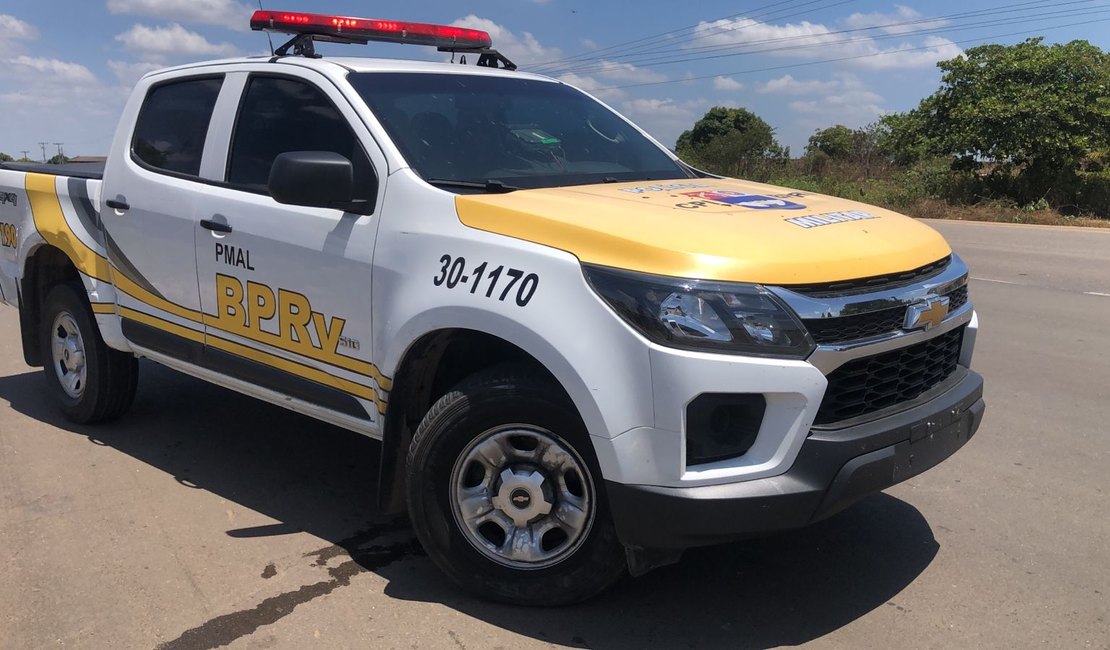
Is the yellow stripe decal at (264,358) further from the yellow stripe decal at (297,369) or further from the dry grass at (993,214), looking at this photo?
the dry grass at (993,214)

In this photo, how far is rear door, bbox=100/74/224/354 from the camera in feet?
14.1

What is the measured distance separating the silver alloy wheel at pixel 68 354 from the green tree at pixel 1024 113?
21555 millimetres

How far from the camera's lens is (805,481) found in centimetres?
275

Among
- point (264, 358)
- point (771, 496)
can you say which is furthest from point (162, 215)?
point (771, 496)

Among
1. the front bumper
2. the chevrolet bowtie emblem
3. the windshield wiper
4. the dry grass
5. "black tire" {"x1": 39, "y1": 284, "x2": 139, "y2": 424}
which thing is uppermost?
the windshield wiper

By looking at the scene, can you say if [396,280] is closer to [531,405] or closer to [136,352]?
[531,405]

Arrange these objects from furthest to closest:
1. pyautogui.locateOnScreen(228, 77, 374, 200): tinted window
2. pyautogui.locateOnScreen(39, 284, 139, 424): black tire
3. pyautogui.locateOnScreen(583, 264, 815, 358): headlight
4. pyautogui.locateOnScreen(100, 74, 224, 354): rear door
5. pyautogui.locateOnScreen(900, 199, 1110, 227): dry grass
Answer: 1. pyautogui.locateOnScreen(900, 199, 1110, 227): dry grass
2. pyautogui.locateOnScreen(39, 284, 139, 424): black tire
3. pyautogui.locateOnScreen(100, 74, 224, 354): rear door
4. pyautogui.locateOnScreen(228, 77, 374, 200): tinted window
5. pyautogui.locateOnScreen(583, 264, 815, 358): headlight

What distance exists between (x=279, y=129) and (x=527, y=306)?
1775mm

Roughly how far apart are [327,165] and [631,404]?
1458mm

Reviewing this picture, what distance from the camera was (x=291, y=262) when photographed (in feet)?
12.2

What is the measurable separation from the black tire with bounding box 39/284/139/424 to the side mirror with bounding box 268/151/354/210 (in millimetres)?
2335

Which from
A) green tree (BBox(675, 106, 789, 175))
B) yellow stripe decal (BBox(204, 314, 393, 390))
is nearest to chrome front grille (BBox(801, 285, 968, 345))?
yellow stripe decal (BBox(204, 314, 393, 390))

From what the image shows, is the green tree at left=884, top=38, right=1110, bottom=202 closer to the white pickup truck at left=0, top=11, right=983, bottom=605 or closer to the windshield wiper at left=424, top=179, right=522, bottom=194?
the white pickup truck at left=0, top=11, right=983, bottom=605

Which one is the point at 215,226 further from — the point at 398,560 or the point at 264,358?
the point at 398,560
